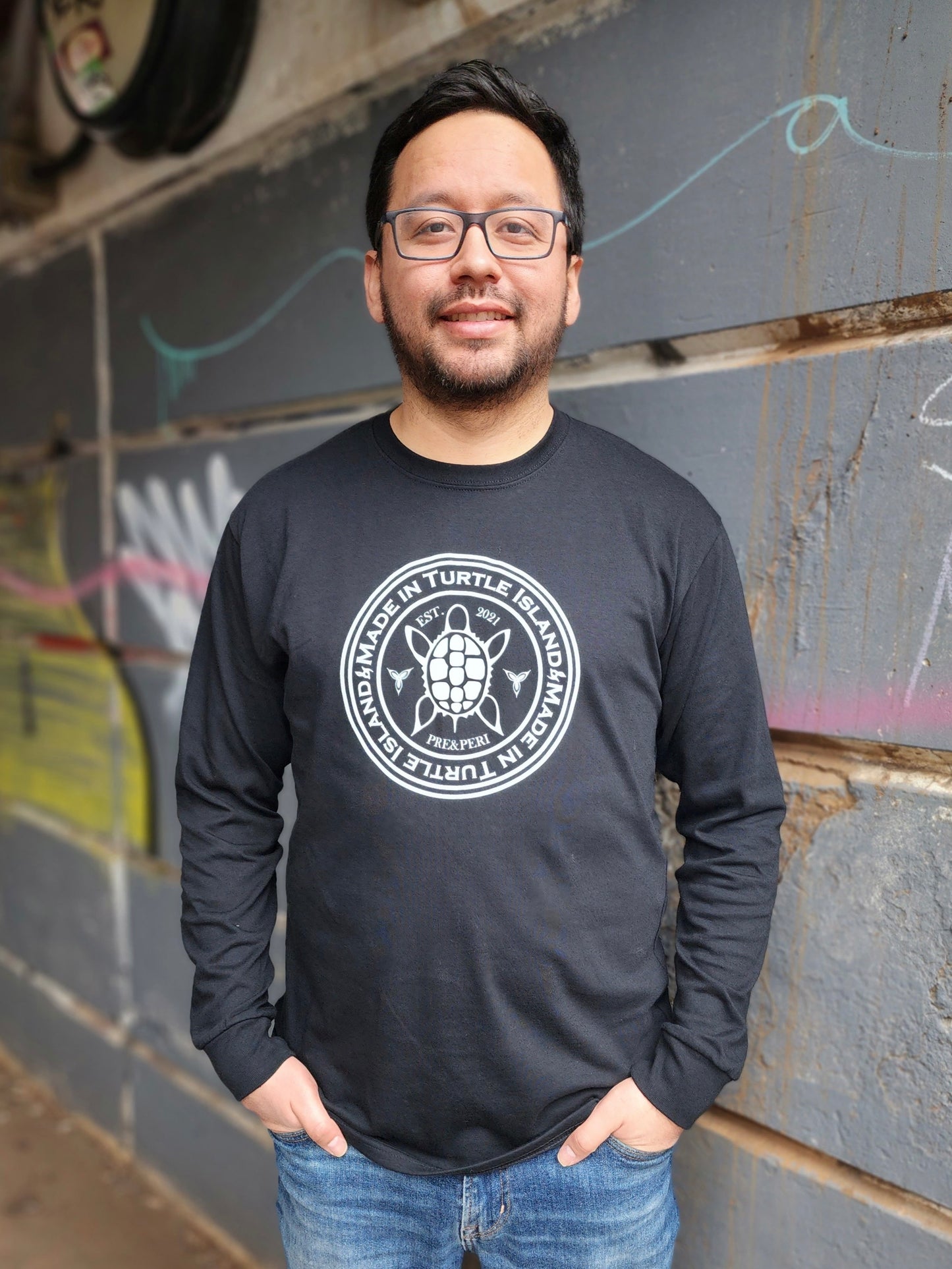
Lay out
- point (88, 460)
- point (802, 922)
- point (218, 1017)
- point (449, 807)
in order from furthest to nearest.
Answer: point (88, 460) < point (802, 922) < point (218, 1017) < point (449, 807)

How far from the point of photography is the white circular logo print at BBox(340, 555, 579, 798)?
4.07 ft

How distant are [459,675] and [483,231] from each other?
60 cm

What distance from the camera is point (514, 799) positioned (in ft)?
4.03

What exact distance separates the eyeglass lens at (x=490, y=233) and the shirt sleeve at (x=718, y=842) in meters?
0.48

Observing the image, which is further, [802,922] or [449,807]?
[802,922]

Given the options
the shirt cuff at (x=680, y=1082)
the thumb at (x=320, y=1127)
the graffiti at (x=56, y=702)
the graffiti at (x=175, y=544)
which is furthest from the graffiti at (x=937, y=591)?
the graffiti at (x=56, y=702)

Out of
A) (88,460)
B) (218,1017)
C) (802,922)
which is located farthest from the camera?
(88,460)

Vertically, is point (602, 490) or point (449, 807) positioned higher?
point (602, 490)

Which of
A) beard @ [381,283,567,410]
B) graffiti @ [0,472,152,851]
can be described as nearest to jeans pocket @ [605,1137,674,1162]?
beard @ [381,283,567,410]

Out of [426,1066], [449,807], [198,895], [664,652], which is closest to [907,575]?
[664,652]

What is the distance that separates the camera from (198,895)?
1416 mm

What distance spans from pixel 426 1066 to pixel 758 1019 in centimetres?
59

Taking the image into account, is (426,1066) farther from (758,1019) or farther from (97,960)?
(97,960)

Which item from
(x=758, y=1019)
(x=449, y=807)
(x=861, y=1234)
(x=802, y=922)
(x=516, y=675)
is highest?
(x=516, y=675)
